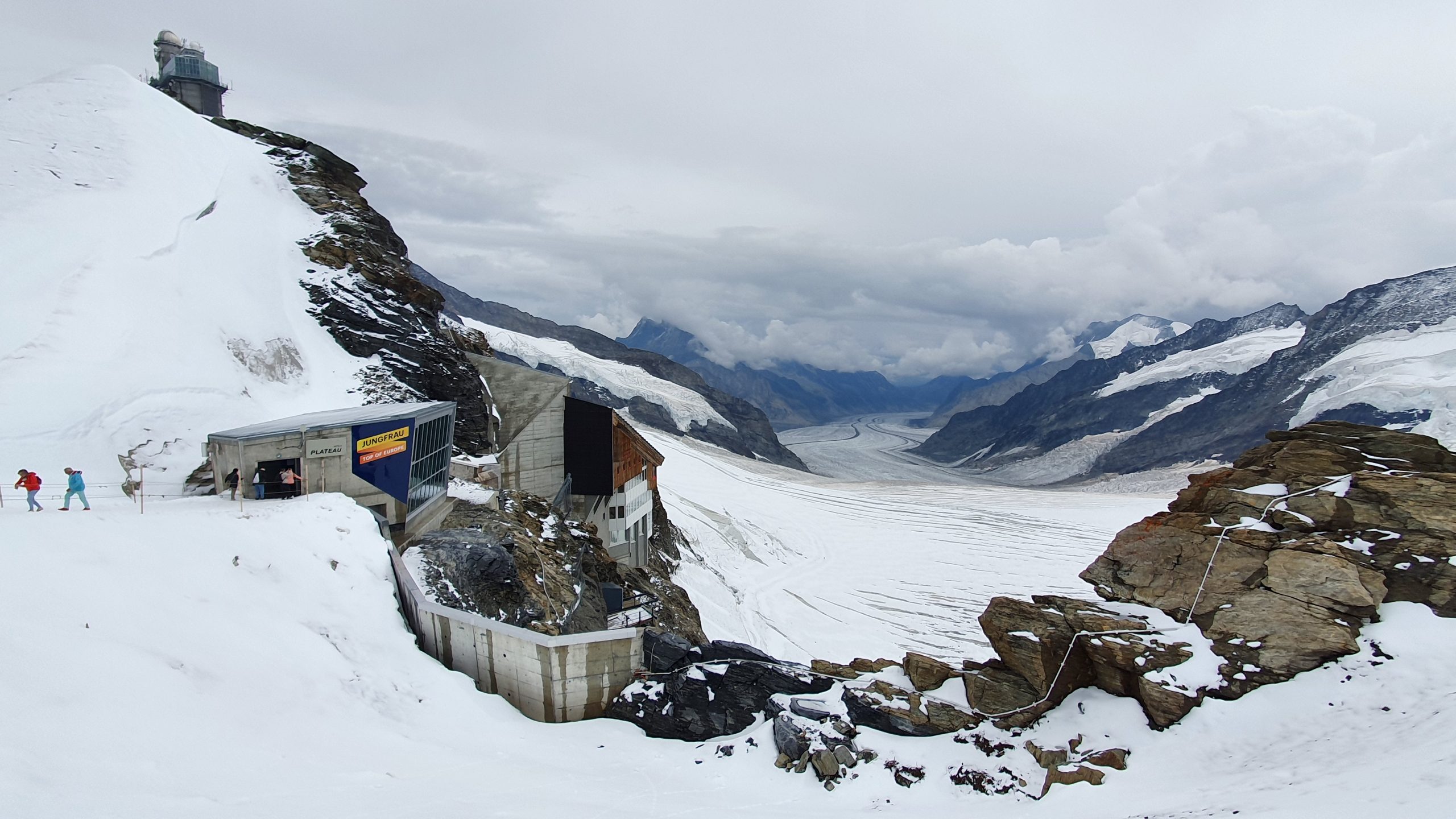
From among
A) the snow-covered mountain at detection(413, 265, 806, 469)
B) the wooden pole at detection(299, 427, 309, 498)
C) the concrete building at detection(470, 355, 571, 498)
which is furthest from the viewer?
the snow-covered mountain at detection(413, 265, 806, 469)

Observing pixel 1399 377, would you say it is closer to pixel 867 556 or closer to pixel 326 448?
pixel 867 556

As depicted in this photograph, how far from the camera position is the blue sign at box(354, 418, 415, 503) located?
1994 cm

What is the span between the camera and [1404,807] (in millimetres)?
8203

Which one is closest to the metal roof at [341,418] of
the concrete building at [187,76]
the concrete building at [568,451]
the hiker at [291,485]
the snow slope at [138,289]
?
the hiker at [291,485]

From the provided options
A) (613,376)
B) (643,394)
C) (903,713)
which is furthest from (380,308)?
(613,376)

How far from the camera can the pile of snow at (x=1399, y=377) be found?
352 feet

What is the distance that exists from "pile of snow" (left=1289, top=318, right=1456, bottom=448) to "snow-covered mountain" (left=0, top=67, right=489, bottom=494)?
12058 cm

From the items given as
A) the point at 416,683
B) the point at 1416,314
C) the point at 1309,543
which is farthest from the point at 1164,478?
the point at 416,683

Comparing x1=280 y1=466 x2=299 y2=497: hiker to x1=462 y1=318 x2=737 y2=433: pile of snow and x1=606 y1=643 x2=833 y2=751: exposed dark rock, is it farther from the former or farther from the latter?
x1=462 y1=318 x2=737 y2=433: pile of snow

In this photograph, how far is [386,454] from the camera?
68.0ft

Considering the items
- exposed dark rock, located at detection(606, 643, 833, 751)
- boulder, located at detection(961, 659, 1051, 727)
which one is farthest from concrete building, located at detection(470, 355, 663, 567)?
boulder, located at detection(961, 659, 1051, 727)

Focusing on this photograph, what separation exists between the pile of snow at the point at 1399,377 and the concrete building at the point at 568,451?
10993 cm

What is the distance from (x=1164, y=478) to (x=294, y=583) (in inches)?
5809

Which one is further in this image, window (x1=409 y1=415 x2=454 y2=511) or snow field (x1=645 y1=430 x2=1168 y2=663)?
snow field (x1=645 y1=430 x2=1168 y2=663)
